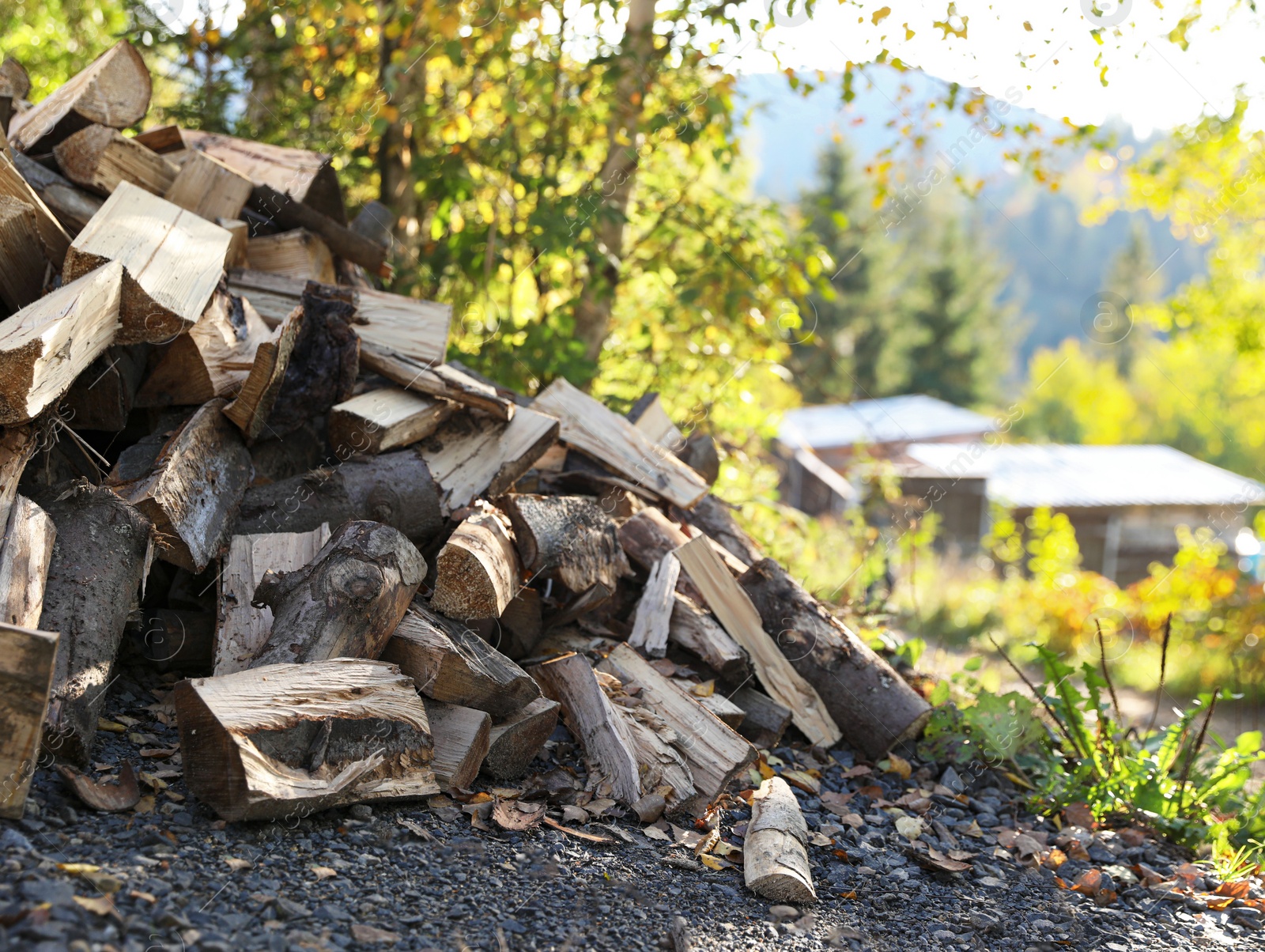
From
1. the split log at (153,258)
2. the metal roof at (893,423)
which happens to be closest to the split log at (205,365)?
the split log at (153,258)

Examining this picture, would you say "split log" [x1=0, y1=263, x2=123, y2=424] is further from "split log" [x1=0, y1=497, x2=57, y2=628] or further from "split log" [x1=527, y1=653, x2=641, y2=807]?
"split log" [x1=527, y1=653, x2=641, y2=807]

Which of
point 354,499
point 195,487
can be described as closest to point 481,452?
point 354,499

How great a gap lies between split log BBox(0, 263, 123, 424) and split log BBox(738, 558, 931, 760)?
2.49 m

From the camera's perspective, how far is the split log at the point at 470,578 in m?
2.71

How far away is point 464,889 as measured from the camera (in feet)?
6.58

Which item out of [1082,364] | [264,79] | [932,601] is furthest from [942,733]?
[1082,364]

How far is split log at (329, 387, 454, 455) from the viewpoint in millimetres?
3107

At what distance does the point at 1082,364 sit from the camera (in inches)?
1982

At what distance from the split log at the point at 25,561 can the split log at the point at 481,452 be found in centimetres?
123

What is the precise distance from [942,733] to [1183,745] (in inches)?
49.6

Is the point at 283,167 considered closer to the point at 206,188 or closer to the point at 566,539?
the point at 206,188

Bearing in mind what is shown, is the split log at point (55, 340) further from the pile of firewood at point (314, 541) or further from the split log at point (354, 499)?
the split log at point (354, 499)

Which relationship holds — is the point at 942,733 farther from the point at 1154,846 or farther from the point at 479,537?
the point at 479,537

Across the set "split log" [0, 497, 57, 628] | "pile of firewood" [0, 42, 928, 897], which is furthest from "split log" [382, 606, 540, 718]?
"split log" [0, 497, 57, 628]
